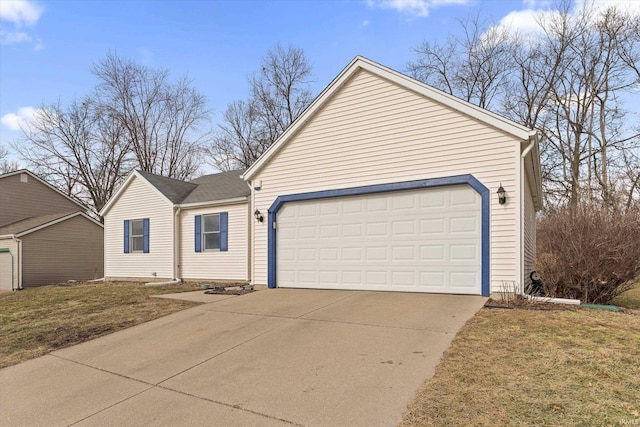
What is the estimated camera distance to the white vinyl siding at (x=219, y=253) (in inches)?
506

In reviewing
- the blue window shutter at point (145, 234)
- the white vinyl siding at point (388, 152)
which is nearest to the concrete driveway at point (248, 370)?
the white vinyl siding at point (388, 152)

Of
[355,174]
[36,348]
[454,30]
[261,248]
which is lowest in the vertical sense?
[36,348]

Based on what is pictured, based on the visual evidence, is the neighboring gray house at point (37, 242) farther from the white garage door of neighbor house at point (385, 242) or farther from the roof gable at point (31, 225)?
the white garage door of neighbor house at point (385, 242)

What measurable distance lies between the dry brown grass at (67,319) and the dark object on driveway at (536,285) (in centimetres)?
768

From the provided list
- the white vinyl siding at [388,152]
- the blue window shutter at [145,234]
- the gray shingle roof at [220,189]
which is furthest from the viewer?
the blue window shutter at [145,234]

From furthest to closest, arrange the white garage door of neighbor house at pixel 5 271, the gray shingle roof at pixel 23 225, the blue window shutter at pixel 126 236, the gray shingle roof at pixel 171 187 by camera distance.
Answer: the gray shingle roof at pixel 23 225, the white garage door of neighbor house at pixel 5 271, the blue window shutter at pixel 126 236, the gray shingle roof at pixel 171 187

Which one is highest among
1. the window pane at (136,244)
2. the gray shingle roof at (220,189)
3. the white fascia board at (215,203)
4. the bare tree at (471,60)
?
the bare tree at (471,60)

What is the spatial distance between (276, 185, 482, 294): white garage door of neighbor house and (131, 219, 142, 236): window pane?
797cm

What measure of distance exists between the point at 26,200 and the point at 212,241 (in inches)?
680

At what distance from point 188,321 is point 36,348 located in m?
2.30

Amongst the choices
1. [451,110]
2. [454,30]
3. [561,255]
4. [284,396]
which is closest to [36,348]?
[284,396]

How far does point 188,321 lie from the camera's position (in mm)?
7000

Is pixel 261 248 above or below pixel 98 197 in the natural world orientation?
below

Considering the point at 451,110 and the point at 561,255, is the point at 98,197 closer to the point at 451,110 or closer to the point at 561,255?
the point at 451,110
